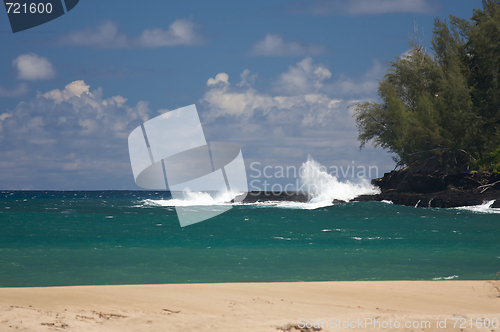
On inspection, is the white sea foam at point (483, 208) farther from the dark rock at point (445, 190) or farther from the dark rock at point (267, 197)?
the dark rock at point (267, 197)

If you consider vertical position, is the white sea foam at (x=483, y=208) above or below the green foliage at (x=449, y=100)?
below

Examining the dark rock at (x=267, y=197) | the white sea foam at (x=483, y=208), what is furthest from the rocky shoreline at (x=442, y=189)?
the dark rock at (x=267, y=197)

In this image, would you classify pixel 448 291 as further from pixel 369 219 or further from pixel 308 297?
pixel 369 219

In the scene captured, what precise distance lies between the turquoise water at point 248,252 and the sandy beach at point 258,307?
1408 millimetres

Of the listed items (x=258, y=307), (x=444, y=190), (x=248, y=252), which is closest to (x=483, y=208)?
(x=444, y=190)

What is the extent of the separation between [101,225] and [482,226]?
63.2 feet

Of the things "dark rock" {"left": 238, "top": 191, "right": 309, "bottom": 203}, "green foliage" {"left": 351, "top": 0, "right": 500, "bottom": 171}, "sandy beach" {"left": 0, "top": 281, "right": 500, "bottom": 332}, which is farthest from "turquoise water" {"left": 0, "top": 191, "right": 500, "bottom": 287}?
"dark rock" {"left": 238, "top": 191, "right": 309, "bottom": 203}

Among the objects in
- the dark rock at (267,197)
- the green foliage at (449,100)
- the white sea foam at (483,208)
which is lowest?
the white sea foam at (483,208)

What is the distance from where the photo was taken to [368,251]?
45.4 feet

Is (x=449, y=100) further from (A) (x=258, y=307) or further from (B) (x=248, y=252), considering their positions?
(A) (x=258, y=307)

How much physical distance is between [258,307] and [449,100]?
Result: 106ft

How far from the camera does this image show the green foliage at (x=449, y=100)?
3312 centimetres

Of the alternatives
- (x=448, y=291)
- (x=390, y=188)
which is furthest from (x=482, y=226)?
(x=390, y=188)

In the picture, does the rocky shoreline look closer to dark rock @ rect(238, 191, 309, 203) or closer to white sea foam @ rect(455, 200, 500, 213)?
white sea foam @ rect(455, 200, 500, 213)
